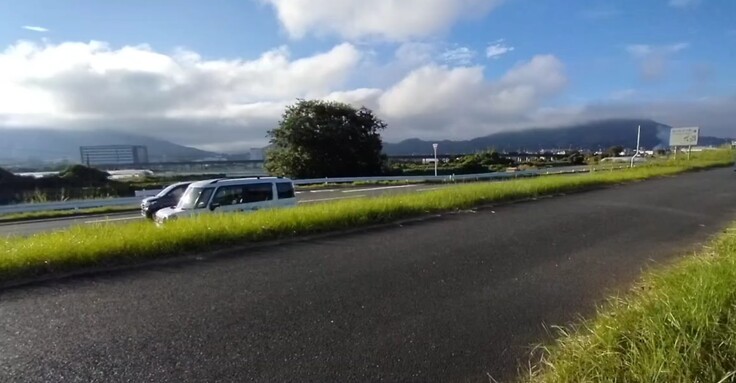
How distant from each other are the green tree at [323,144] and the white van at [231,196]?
87.9 ft

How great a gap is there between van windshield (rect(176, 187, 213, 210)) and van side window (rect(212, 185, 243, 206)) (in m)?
0.23

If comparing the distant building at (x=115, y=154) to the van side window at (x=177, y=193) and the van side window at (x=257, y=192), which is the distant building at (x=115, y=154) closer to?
the van side window at (x=177, y=193)

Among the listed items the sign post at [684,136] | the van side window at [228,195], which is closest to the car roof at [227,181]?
the van side window at [228,195]

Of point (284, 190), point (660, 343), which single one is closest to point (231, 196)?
point (284, 190)

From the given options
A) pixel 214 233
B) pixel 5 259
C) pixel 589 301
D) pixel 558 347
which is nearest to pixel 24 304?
pixel 5 259

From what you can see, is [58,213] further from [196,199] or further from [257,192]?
[257,192]

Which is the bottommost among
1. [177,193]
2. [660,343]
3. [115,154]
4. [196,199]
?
[660,343]

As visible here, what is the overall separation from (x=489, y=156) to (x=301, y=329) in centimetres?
6432

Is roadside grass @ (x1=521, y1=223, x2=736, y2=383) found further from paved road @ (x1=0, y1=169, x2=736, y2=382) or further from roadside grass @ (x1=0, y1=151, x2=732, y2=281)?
roadside grass @ (x1=0, y1=151, x2=732, y2=281)

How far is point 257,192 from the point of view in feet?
37.4

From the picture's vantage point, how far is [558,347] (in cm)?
326

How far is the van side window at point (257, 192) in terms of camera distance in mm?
11172

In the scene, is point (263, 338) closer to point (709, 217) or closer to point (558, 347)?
point (558, 347)

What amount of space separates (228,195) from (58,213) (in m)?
12.3
